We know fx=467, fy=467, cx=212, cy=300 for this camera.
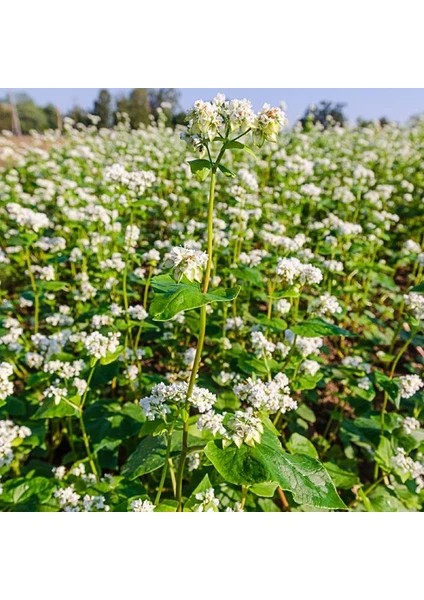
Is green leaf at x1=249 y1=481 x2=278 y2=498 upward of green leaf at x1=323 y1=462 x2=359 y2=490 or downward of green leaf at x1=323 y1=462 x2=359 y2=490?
upward

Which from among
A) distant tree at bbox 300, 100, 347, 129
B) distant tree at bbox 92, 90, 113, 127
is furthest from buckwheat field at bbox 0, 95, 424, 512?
distant tree at bbox 92, 90, 113, 127

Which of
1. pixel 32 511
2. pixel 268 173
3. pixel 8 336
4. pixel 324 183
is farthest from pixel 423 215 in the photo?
pixel 32 511

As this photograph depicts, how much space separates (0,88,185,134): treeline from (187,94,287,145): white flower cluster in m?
6.66

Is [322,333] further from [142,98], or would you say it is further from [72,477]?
[142,98]

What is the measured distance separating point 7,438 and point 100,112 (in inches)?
321

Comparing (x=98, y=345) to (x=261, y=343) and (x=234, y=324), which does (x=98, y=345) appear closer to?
(x=261, y=343)

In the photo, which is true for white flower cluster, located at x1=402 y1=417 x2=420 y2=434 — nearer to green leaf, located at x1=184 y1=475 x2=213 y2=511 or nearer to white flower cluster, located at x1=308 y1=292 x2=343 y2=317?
white flower cluster, located at x1=308 y1=292 x2=343 y2=317

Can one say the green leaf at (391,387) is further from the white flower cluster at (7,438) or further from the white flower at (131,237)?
the white flower cluster at (7,438)

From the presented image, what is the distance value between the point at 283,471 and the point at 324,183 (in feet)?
13.7

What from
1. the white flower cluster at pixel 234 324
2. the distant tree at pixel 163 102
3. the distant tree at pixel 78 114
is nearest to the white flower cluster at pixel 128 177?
the white flower cluster at pixel 234 324

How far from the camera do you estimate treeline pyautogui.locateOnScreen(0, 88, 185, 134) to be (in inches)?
301

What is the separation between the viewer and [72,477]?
1902 millimetres

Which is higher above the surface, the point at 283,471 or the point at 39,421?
the point at 283,471

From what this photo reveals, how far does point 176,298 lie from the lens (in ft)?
3.41
